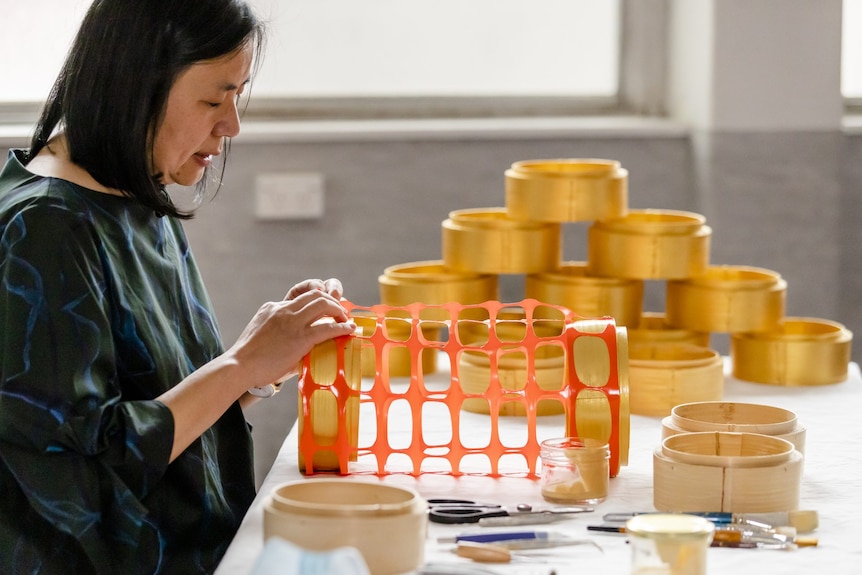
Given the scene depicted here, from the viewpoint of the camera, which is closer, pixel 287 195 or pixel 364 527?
pixel 364 527

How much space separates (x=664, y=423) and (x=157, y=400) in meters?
0.62

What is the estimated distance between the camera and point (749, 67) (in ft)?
9.04

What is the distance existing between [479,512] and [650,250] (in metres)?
0.85

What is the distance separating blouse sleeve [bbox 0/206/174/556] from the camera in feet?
3.96

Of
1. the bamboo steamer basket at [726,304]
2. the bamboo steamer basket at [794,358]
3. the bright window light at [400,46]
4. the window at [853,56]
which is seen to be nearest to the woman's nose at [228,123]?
the bamboo steamer basket at [726,304]

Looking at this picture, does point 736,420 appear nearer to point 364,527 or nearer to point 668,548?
point 668,548

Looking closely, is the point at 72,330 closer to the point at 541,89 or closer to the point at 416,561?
the point at 416,561

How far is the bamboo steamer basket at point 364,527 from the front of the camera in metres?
1.02

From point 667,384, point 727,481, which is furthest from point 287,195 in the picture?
point 727,481

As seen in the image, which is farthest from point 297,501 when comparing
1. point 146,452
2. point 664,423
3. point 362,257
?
point 362,257

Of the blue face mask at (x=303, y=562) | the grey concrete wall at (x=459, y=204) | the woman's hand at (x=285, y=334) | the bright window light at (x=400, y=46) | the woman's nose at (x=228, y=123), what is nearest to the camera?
the blue face mask at (x=303, y=562)

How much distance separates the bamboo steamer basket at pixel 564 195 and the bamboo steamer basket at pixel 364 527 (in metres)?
1.02

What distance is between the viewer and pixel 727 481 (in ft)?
4.00

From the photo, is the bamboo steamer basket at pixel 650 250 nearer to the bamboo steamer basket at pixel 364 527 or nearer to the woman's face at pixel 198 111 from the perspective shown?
the woman's face at pixel 198 111
